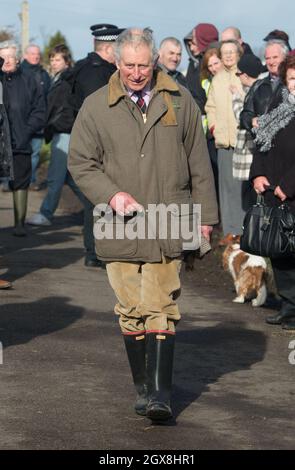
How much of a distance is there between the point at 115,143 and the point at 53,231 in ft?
30.1

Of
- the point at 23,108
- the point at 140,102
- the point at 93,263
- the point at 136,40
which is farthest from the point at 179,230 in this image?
the point at 23,108

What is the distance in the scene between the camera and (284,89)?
34.3 ft

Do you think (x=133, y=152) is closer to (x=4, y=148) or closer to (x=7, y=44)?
(x=4, y=148)

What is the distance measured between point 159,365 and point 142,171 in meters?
1.06

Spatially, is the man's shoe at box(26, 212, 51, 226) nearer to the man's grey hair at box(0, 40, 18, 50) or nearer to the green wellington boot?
the green wellington boot

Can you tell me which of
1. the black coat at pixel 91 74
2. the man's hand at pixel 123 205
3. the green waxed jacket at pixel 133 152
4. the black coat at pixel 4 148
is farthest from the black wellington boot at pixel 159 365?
the black coat at pixel 91 74

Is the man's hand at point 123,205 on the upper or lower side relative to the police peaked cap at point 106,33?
lower

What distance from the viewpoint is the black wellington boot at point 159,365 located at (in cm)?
727

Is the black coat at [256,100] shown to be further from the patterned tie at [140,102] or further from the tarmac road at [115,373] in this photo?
the patterned tie at [140,102]

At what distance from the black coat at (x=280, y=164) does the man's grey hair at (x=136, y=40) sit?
2.95 m

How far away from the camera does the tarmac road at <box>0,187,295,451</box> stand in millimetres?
6988

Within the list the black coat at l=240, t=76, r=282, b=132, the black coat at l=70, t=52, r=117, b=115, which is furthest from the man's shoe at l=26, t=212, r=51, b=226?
the black coat at l=240, t=76, r=282, b=132

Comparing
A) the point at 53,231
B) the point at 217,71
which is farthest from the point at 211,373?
the point at 53,231
